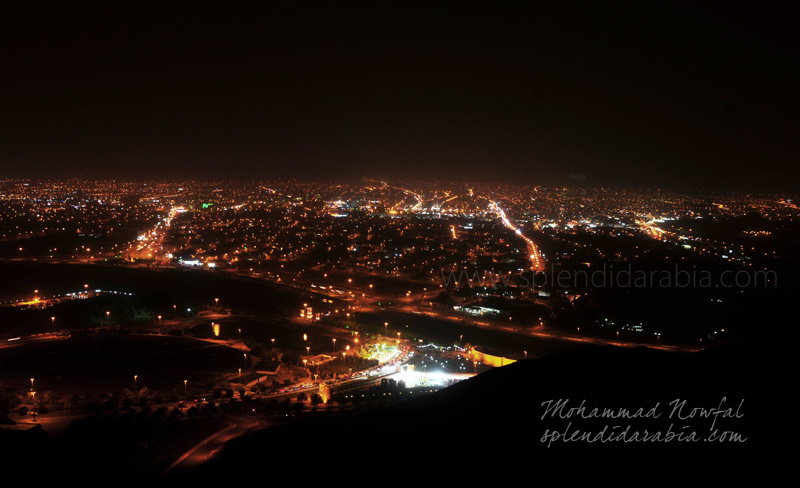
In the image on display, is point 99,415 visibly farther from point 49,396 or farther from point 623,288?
point 623,288

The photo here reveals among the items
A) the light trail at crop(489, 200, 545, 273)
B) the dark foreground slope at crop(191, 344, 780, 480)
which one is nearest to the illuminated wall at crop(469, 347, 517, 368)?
the dark foreground slope at crop(191, 344, 780, 480)

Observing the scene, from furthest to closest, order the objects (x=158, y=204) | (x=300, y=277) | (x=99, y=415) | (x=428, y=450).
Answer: (x=158, y=204) < (x=300, y=277) < (x=99, y=415) < (x=428, y=450)

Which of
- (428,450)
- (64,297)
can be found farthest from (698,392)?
(64,297)

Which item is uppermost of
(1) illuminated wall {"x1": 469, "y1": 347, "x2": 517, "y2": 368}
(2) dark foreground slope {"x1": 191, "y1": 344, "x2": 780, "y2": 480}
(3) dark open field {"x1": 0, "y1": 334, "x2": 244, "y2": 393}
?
(2) dark foreground slope {"x1": 191, "y1": 344, "x2": 780, "y2": 480}

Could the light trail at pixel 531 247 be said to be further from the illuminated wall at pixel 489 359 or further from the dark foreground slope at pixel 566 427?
the dark foreground slope at pixel 566 427

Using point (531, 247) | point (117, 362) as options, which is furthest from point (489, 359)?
point (531, 247)

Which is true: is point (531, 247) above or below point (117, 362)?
above

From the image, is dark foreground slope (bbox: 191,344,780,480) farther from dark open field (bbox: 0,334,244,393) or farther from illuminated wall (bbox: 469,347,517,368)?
dark open field (bbox: 0,334,244,393)

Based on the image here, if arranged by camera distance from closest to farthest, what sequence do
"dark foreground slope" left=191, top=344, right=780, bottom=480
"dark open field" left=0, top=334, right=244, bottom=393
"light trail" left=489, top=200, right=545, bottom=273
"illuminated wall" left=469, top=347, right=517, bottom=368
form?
"dark foreground slope" left=191, top=344, right=780, bottom=480 → "dark open field" left=0, top=334, right=244, bottom=393 → "illuminated wall" left=469, top=347, right=517, bottom=368 → "light trail" left=489, top=200, right=545, bottom=273

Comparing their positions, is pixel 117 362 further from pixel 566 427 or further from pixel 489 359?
pixel 566 427
